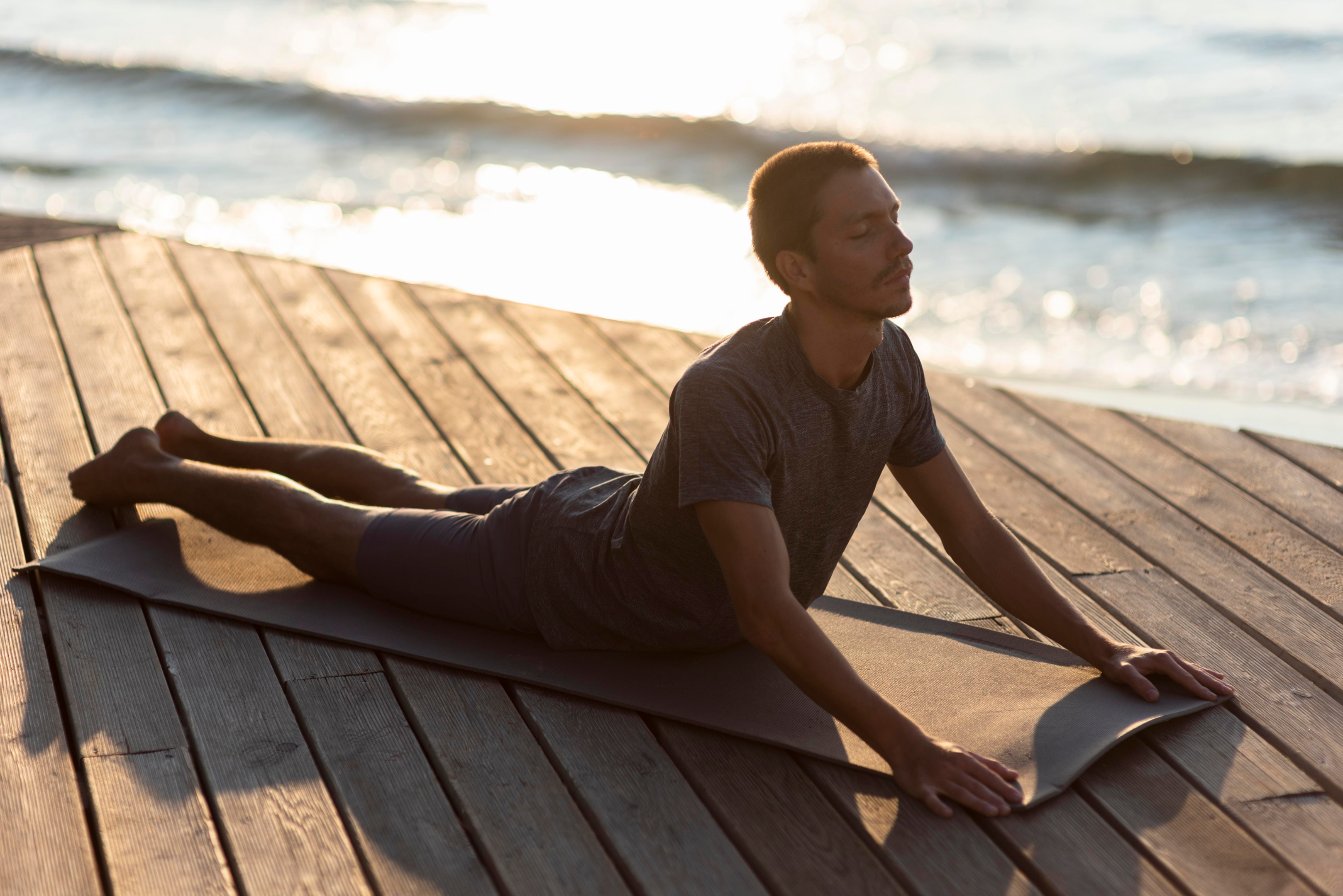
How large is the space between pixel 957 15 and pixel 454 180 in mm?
6800

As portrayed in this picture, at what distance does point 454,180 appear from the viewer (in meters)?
8.59

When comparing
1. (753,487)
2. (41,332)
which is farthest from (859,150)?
(41,332)

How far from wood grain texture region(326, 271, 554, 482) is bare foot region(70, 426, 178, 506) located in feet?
2.49

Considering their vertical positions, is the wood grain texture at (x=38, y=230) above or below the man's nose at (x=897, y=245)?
below

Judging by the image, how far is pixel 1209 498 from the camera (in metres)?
3.04

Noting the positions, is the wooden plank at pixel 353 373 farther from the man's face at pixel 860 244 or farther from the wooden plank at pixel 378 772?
the man's face at pixel 860 244

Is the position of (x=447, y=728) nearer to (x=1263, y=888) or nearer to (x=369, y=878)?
(x=369, y=878)

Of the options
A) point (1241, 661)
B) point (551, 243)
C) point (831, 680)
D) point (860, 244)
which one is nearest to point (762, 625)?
point (831, 680)

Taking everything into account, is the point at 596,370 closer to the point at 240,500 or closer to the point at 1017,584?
the point at 240,500

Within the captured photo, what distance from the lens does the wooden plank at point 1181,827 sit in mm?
1727

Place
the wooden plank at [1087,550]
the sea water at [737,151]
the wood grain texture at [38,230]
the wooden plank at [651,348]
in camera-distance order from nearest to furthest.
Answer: the wooden plank at [1087,550]
the wooden plank at [651,348]
the wood grain texture at [38,230]
the sea water at [737,151]

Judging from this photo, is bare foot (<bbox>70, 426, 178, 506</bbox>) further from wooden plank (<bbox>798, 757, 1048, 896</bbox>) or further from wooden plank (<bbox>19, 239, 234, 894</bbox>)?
wooden plank (<bbox>798, 757, 1048, 896</bbox>)

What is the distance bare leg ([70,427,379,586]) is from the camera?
2.45m

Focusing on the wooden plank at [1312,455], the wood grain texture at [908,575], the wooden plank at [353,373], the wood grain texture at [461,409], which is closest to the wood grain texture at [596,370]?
the wood grain texture at [461,409]
